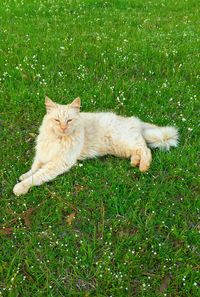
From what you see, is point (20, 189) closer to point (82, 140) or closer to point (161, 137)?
point (82, 140)

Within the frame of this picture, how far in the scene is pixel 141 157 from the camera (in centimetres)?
709

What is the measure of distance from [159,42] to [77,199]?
276 inches

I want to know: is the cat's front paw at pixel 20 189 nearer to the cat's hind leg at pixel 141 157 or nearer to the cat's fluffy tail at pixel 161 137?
the cat's hind leg at pixel 141 157

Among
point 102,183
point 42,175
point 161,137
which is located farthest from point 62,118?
point 161,137

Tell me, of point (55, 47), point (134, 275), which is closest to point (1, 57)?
point (55, 47)

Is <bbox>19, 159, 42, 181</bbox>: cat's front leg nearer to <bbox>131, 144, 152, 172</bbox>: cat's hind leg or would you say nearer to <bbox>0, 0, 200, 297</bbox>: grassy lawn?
<bbox>0, 0, 200, 297</bbox>: grassy lawn

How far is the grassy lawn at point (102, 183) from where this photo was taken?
5355 millimetres

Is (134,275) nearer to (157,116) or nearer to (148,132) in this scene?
(148,132)

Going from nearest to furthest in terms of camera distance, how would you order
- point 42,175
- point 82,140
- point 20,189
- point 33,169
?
point 20,189 → point 42,175 → point 33,169 → point 82,140

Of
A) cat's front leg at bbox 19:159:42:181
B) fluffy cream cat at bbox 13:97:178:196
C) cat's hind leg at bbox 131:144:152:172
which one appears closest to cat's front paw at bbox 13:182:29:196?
fluffy cream cat at bbox 13:97:178:196

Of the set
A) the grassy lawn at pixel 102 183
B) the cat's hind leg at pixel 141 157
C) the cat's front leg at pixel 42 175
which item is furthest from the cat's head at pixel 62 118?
the cat's hind leg at pixel 141 157

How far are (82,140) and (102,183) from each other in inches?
35.6

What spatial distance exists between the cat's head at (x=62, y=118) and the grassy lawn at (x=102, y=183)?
0.74m

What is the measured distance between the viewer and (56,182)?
Result: 680 centimetres
